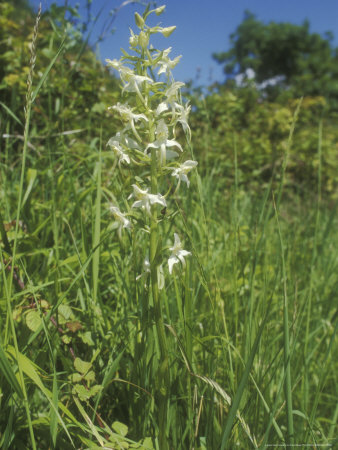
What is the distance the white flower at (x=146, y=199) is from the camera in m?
1.07

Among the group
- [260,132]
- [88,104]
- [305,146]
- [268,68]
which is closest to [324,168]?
[305,146]

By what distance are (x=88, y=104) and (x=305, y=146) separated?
4.38 metres

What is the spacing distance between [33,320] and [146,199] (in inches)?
19.8

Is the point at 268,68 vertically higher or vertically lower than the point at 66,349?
higher

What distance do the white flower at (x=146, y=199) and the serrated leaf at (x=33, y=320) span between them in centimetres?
46

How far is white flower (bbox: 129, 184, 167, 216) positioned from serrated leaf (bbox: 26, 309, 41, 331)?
0.46 m

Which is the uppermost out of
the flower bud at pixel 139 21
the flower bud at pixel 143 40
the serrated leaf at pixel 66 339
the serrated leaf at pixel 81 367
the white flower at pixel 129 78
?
the flower bud at pixel 139 21

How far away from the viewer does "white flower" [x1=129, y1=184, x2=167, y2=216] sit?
3.52 ft

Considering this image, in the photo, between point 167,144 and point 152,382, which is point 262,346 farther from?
point 167,144

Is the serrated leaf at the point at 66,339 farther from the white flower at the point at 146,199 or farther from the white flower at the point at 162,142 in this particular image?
the white flower at the point at 162,142

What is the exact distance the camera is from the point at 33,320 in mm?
1131

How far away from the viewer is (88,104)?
142 inches

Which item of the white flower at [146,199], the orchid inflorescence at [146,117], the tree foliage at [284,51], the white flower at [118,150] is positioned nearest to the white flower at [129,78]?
the orchid inflorescence at [146,117]

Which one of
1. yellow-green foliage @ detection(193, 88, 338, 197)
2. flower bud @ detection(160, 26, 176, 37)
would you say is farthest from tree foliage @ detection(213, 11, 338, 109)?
flower bud @ detection(160, 26, 176, 37)
